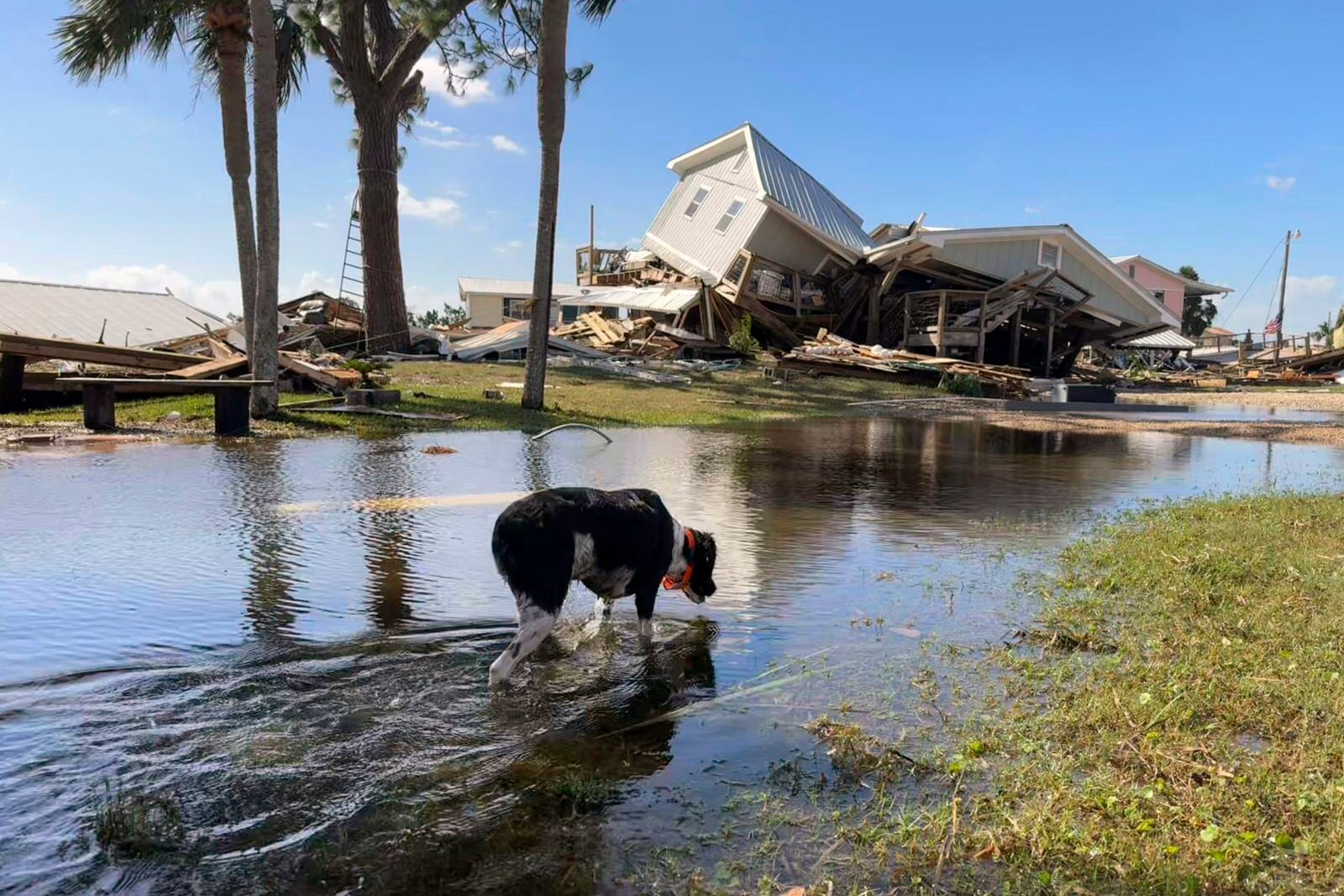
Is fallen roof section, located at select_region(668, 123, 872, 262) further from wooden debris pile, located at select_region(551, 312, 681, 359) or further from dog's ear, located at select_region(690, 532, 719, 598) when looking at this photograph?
dog's ear, located at select_region(690, 532, 719, 598)

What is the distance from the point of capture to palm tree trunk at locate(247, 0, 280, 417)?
1366 centimetres

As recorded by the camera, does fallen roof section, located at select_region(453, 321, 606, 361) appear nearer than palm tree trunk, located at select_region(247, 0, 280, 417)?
No

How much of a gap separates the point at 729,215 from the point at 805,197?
360 cm

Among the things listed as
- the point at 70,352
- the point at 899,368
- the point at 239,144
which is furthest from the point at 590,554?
the point at 899,368

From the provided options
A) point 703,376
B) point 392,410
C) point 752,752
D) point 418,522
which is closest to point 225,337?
point 392,410

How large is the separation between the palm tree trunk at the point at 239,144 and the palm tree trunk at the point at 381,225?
9065mm

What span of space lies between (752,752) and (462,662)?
1.77m

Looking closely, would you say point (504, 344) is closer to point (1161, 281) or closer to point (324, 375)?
point (324, 375)

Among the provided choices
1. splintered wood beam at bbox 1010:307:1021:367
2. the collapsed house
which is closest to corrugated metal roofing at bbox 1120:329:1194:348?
the collapsed house

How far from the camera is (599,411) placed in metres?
18.0

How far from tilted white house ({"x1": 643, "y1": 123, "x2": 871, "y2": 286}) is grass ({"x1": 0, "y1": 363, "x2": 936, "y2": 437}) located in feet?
26.3

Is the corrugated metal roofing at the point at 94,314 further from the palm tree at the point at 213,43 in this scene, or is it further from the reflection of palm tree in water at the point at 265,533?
the reflection of palm tree in water at the point at 265,533

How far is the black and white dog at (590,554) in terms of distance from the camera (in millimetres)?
4645

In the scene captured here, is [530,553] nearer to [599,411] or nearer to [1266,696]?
[1266,696]
